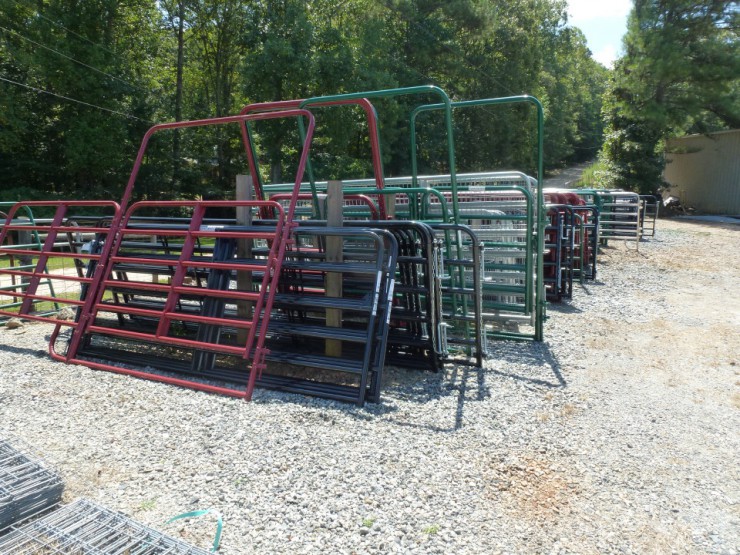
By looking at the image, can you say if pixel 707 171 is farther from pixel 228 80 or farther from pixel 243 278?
pixel 243 278

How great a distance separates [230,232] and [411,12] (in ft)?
82.3

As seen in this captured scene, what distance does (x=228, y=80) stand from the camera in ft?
94.9

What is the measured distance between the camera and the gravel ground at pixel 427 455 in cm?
268

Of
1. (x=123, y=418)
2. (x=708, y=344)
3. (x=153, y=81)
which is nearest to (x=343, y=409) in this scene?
(x=123, y=418)

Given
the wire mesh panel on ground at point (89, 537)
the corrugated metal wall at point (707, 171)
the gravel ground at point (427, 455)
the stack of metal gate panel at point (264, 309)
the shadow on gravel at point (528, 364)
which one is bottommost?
the shadow on gravel at point (528, 364)

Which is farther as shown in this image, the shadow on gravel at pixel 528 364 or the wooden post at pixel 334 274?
the shadow on gravel at pixel 528 364

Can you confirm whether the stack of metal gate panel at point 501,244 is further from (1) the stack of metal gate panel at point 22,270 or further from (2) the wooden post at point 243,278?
(1) the stack of metal gate panel at point 22,270

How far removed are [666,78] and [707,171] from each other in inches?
224

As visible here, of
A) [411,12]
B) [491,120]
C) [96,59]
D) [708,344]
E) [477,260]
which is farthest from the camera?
[491,120]

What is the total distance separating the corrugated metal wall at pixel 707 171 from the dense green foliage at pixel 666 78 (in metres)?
1.29

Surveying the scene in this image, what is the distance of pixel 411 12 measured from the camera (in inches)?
1047

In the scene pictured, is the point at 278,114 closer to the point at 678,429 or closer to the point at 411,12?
the point at 678,429

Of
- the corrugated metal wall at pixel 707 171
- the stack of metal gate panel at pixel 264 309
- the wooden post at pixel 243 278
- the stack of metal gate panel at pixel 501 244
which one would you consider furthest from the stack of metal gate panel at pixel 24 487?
the corrugated metal wall at pixel 707 171

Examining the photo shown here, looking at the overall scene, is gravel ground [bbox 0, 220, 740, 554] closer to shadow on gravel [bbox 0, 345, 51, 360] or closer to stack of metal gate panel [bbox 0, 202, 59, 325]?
shadow on gravel [bbox 0, 345, 51, 360]
